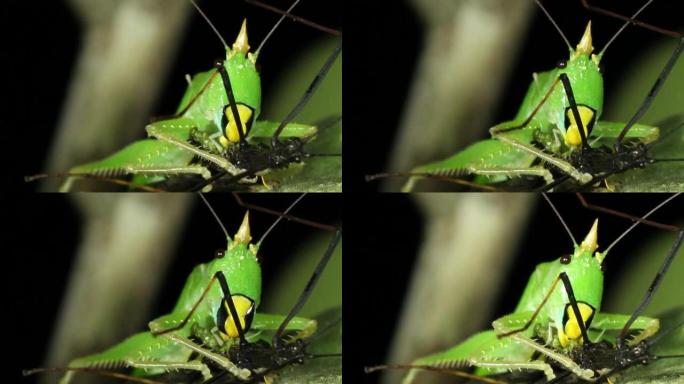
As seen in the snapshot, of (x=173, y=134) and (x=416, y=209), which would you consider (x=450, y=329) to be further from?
(x=173, y=134)

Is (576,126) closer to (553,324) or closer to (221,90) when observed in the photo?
(553,324)

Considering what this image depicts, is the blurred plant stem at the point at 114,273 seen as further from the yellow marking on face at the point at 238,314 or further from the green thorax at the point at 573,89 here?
the green thorax at the point at 573,89

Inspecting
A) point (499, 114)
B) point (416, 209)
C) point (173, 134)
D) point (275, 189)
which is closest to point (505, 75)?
point (499, 114)

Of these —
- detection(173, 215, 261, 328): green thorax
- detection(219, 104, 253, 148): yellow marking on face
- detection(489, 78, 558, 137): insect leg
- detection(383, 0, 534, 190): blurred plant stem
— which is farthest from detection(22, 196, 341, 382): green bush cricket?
detection(489, 78, 558, 137): insect leg

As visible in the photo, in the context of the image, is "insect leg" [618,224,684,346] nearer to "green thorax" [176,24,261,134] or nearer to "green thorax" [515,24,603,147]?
"green thorax" [515,24,603,147]

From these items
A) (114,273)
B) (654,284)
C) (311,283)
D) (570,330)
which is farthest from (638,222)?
(114,273)

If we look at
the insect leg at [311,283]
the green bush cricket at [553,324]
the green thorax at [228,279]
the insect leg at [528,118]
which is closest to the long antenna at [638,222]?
the green bush cricket at [553,324]
